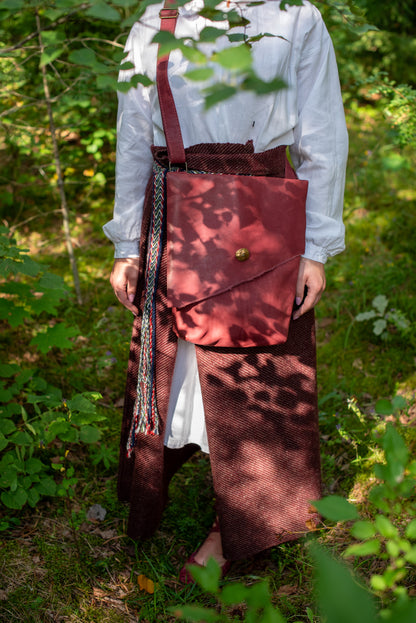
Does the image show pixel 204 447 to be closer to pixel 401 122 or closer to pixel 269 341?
pixel 269 341

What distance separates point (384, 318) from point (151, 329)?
5.48ft

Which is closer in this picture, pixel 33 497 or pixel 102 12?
pixel 102 12

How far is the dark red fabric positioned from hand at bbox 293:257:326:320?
8 cm

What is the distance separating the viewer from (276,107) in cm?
146

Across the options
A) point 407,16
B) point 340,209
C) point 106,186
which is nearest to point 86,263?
point 106,186

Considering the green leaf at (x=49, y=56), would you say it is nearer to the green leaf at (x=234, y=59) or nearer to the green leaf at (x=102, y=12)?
the green leaf at (x=102, y=12)

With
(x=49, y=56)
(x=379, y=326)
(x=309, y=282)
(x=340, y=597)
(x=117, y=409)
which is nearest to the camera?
(x=340, y=597)

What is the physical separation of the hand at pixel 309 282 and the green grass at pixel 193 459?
72 centimetres

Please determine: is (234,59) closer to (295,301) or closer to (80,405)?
(295,301)

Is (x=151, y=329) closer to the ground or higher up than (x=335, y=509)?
closer to the ground

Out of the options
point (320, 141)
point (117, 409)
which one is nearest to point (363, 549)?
point (320, 141)

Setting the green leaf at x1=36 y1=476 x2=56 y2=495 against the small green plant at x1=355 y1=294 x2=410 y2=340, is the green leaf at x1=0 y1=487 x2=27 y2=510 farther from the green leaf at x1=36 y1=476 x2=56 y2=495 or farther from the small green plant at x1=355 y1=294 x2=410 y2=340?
the small green plant at x1=355 y1=294 x2=410 y2=340

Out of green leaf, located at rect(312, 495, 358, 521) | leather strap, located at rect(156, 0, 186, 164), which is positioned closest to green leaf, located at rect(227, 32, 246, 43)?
leather strap, located at rect(156, 0, 186, 164)

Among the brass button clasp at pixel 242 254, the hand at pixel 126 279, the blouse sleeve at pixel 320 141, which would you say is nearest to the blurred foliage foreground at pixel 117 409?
the blouse sleeve at pixel 320 141
